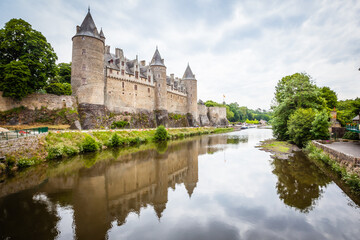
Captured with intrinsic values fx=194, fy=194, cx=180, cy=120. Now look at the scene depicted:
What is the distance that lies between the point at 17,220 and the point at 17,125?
16832 mm

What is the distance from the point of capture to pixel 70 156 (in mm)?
15883

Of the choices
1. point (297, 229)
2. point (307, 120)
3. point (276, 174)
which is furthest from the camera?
point (307, 120)

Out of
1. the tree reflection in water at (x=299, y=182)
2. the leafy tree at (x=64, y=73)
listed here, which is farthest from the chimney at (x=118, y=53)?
the tree reflection in water at (x=299, y=182)

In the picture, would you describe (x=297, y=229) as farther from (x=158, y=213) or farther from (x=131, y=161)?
(x=131, y=161)

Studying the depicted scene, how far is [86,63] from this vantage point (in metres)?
→ 25.2

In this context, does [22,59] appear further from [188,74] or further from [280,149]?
[188,74]

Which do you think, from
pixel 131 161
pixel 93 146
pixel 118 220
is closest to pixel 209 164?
pixel 131 161

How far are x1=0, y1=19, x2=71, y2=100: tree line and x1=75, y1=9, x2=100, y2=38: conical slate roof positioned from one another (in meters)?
5.23

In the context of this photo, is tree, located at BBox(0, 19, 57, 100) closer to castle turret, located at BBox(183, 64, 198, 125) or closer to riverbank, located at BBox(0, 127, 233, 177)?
riverbank, located at BBox(0, 127, 233, 177)

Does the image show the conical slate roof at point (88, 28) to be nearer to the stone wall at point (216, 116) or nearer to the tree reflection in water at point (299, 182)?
the tree reflection in water at point (299, 182)

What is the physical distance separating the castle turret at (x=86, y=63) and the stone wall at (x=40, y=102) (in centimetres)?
181

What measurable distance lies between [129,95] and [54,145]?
60.8ft

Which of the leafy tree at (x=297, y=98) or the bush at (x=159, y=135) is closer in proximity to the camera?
the leafy tree at (x=297, y=98)

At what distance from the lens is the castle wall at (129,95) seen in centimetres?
2981
